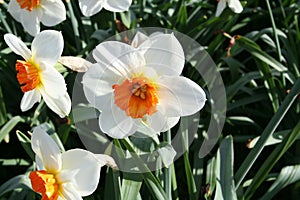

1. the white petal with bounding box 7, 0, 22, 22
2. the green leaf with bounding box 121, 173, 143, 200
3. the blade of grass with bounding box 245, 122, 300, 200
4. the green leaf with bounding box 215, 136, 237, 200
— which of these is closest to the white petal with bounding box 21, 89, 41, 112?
the green leaf with bounding box 121, 173, 143, 200

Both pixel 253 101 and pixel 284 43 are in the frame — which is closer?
pixel 253 101

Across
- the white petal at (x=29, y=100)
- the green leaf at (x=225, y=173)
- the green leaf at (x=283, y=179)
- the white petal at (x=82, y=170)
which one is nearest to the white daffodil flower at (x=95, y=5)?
the white petal at (x=29, y=100)

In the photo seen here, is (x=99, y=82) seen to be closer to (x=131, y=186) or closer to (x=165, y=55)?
(x=165, y=55)

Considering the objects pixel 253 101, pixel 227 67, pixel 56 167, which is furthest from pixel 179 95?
pixel 227 67

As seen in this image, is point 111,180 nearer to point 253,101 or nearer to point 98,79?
point 98,79

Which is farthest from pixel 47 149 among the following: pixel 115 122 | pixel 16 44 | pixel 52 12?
pixel 52 12

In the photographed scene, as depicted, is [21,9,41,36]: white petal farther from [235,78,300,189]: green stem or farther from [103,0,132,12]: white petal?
[235,78,300,189]: green stem

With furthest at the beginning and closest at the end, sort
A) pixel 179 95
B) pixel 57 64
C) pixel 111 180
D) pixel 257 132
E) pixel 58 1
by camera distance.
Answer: pixel 257 132 < pixel 111 180 < pixel 58 1 < pixel 57 64 < pixel 179 95

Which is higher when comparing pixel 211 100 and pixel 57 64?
pixel 57 64
